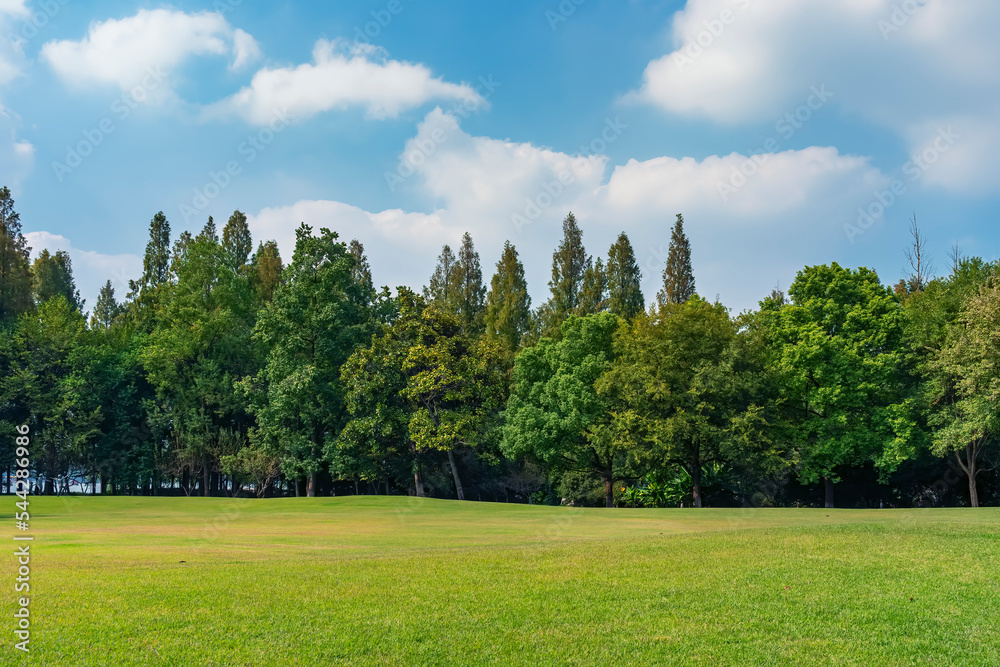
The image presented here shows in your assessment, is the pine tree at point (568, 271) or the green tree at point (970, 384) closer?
the green tree at point (970, 384)

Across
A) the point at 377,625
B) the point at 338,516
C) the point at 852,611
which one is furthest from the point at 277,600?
the point at 338,516

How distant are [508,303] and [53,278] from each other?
5286cm

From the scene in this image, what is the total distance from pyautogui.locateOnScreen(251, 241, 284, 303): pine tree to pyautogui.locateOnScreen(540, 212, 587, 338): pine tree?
26.4 meters

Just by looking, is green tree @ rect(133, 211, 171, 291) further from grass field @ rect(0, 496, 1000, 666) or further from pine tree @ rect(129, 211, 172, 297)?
grass field @ rect(0, 496, 1000, 666)

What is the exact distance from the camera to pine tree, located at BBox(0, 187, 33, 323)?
61.1 metres

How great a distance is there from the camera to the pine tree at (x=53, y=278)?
7631 centimetres

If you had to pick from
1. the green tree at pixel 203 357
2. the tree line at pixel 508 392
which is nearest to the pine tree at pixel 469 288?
the tree line at pixel 508 392

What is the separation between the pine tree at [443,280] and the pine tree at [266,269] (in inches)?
636

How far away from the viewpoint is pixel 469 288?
78.4m

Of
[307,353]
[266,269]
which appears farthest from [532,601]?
[266,269]

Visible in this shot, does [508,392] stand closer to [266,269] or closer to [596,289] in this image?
[596,289]

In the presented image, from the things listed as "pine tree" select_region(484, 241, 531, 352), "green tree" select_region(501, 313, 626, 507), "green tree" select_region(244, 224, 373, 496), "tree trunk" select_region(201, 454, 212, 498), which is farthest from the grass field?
"pine tree" select_region(484, 241, 531, 352)

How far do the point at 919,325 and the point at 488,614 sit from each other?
45.7 metres

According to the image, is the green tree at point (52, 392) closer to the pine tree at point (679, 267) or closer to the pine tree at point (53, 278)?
the pine tree at point (53, 278)
